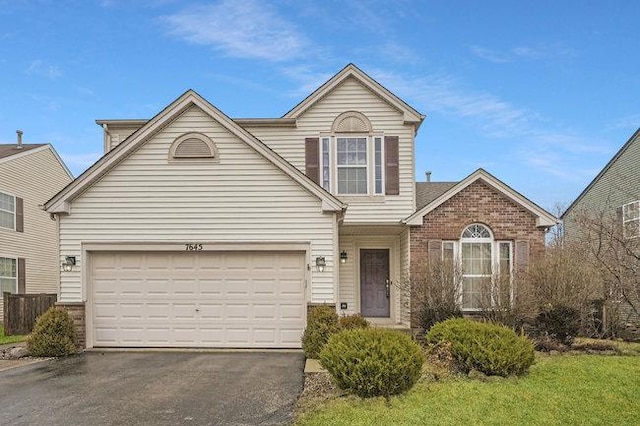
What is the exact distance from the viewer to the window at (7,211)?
2214 cm

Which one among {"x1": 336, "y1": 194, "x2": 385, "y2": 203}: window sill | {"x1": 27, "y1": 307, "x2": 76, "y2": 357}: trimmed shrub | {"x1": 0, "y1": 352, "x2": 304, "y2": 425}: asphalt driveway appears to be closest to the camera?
{"x1": 0, "y1": 352, "x2": 304, "y2": 425}: asphalt driveway

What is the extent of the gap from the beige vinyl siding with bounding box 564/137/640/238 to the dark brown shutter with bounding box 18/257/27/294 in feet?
69.5

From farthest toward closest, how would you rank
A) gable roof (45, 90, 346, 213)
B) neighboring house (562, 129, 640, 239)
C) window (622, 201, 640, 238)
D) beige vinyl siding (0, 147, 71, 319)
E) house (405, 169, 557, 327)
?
beige vinyl siding (0, 147, 71, 319) < neighboring house (562, 129, 640, 239) < window (622, 201, 640, 238) < house (405, 169, 557, 327) < gable roof (45, 90, 346, 213)

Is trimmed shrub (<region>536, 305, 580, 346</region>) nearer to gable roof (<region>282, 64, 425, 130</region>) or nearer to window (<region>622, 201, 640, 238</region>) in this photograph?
window (<region>622, 201, 640, 238</region>)

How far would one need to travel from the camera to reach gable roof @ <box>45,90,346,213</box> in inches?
545

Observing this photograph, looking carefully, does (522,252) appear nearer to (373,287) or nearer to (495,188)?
(495,188)

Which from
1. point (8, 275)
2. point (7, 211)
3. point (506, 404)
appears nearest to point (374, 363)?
point (506, 404)

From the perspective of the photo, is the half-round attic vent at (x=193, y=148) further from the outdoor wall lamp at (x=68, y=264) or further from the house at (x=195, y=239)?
the outdoor wall lamp at (x=68, y=264)

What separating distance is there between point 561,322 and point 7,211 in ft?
66.4

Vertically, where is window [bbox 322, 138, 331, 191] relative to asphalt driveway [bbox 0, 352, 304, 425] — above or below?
above

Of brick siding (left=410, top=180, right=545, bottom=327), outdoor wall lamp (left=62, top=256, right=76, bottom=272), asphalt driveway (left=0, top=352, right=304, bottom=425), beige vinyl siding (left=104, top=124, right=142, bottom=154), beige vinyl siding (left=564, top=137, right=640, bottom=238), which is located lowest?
asphalt driveway (left=0, top=352, right=304, bottom=425)

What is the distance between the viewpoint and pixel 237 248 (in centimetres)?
1393

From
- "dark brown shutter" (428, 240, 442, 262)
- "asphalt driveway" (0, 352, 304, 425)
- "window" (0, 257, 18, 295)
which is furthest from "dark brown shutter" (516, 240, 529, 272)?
"window" (0, 257, 18, 295)

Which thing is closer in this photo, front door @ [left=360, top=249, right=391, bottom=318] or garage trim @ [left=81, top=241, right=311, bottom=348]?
garage trim @ [left=81, top=241, right=311, bottom=348]
